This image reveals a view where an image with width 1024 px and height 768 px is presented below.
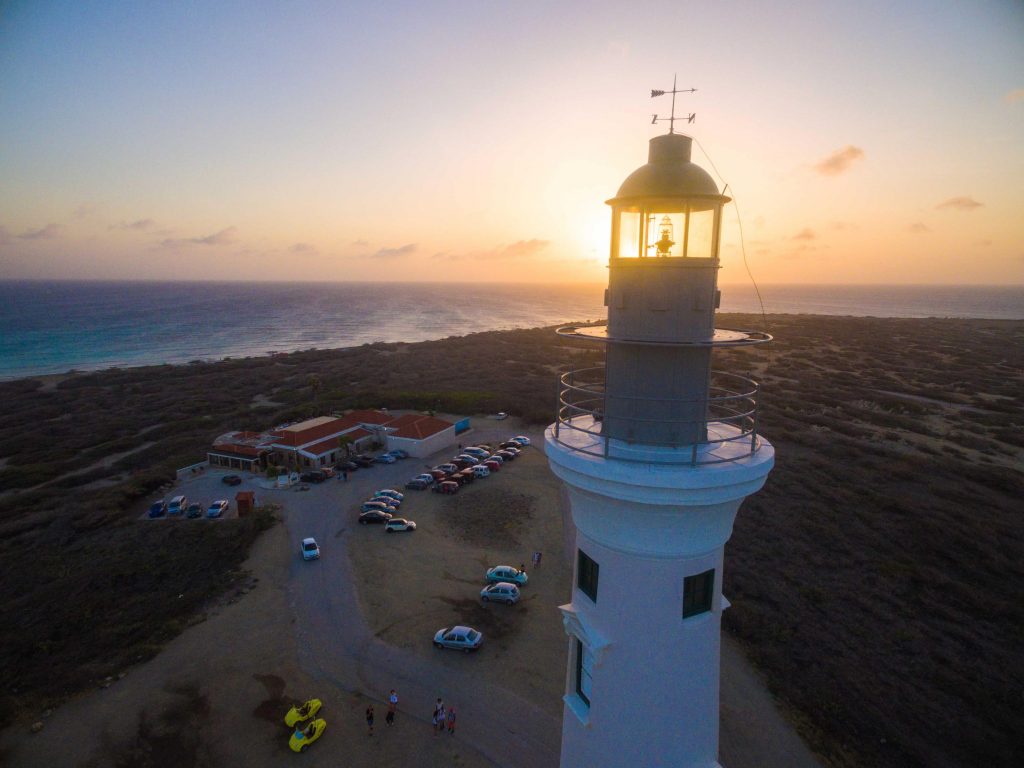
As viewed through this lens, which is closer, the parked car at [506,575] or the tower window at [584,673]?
the tower window at [584,673]

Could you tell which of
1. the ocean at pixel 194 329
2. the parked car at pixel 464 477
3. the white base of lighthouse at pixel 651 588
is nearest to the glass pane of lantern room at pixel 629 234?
the white base of lighthouse at pixel 651 588

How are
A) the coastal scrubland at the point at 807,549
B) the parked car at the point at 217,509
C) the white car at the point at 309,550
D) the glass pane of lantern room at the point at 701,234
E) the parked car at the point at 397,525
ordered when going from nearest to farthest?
the glass pane of lantern room at the point at 701,234 < the coastal scrubland at the point at 807,549 < the white car at the point at 309,550 < the parked car at the point at 397,525 < the parked car at the point at 217,509

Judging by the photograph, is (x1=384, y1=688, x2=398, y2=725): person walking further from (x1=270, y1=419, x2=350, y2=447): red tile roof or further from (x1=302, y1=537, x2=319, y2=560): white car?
(x1=270, y1=419, x2=350, y2=447): red tile roof

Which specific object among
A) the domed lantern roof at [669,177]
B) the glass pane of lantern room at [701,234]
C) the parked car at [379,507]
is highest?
the domed lantern roof at [669,177]

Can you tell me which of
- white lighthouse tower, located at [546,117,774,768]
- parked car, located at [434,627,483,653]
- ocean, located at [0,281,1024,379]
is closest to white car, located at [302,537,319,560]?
parked car, located at [434,627,483,653]

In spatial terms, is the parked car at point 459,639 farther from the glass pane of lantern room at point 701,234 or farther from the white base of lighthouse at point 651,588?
the glass pane of lantern room at point 701,234

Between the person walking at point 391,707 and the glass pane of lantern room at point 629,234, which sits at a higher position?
the glass pane of lantern room at point 629,234

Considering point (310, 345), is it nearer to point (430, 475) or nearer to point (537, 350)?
point (537, 350)
